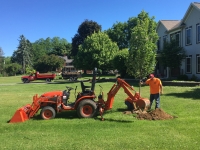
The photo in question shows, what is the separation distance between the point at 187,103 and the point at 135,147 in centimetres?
726

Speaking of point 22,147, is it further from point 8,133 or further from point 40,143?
point 8,133

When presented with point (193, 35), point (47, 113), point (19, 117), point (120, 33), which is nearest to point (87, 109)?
point (47, 113)

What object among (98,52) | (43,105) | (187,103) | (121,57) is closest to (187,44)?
(121,57)

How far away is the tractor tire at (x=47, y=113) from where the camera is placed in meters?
9.42

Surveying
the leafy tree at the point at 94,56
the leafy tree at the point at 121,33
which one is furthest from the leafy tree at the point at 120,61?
the leafy tree at the point at 121,33

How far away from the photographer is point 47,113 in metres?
9.49

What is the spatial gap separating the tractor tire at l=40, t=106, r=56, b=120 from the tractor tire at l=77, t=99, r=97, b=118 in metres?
1.00

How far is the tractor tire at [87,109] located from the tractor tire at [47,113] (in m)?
1.00

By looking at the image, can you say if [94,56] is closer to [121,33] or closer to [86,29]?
[121,33]

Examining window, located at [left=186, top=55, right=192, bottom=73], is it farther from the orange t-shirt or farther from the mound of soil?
the mound of soil

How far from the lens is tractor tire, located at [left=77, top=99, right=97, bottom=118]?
30.9 feet

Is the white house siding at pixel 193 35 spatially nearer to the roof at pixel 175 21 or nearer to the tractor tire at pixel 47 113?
the roof at pixel 175 21

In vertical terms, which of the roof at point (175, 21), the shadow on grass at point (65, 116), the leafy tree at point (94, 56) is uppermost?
the roof at point (175, 21)

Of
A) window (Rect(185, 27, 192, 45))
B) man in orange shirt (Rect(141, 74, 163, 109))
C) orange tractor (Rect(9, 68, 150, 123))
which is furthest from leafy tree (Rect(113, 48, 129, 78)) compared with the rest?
orange tractor (Rect(9, 68, 150, 123))
